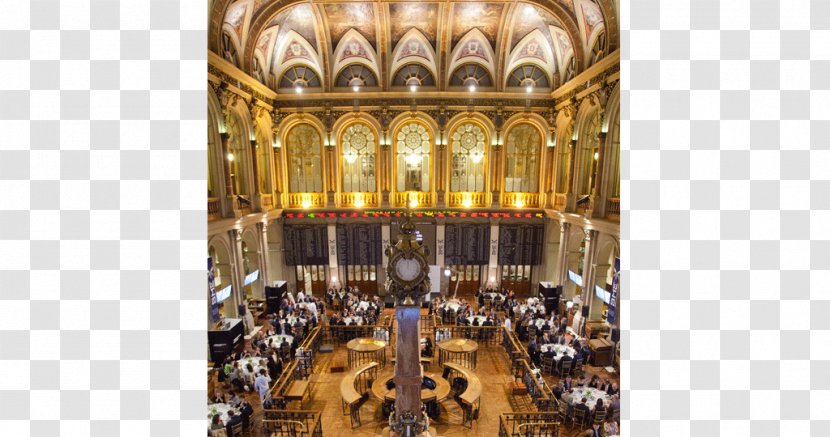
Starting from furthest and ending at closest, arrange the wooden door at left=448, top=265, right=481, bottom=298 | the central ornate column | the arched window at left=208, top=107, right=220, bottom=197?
the wooden door at left=448, top=265, right=481, bottom=298 → the arched window at left=208, top=107, right=220, bottom=197 → the central ornate column

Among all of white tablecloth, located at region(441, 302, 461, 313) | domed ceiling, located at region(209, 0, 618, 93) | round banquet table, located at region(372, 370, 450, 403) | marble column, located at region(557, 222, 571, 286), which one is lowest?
round banquet table, located at region(372, 370, 450, 403)

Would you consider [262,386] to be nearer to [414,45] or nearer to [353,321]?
[353,321]

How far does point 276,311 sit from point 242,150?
742 cm

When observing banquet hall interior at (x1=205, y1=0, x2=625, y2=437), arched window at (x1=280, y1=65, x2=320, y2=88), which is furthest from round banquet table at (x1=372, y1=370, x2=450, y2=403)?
arched window at (x1=280, y1=65, x2=320, y2=88)

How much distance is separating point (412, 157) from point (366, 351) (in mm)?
11436

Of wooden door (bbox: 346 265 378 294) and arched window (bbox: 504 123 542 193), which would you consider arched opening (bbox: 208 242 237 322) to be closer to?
wooden door (bbox: 346 265 378 294)

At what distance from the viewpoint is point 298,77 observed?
20750 mm

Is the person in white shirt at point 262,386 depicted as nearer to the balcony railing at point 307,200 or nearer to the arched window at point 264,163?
the arched window at point 264,163

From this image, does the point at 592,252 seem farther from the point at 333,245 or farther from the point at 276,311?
the point at 276,311

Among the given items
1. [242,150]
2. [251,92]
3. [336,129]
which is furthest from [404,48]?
[242,150]

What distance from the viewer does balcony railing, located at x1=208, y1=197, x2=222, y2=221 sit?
49.0 feet

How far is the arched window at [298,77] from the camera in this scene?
20688 mm

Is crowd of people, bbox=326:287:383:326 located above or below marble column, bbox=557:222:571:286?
below

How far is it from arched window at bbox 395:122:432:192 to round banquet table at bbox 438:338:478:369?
986cm
